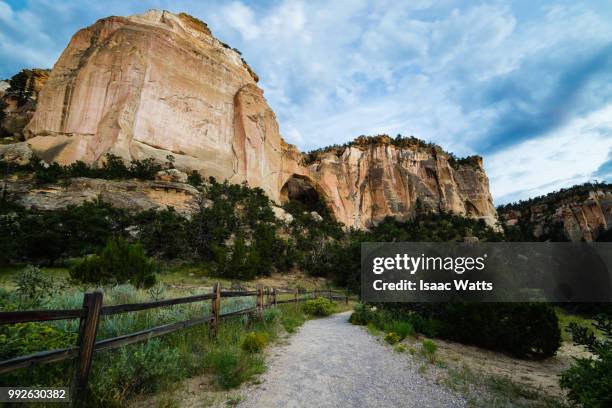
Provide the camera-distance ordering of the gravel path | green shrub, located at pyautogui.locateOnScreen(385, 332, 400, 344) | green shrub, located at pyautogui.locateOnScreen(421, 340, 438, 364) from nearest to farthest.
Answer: the gravel path → green shrub, located at pyautogui.locateOnScreen(421, 340, 438, 364) → green shrub, located at pyautogui.locateOnScreen(385, 332, 400, 344)

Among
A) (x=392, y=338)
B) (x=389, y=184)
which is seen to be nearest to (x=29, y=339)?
(x=392, y=338)

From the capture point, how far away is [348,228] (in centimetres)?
6381

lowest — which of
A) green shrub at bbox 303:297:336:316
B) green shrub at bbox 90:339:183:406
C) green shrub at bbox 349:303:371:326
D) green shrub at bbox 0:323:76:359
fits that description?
green shrub at bbox 303:297:336:316

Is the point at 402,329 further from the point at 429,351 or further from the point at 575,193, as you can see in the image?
the point at 575,193

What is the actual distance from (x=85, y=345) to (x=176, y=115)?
163 ft

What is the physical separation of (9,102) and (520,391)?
7564cm

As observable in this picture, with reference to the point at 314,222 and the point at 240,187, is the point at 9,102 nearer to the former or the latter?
the point at 240,187

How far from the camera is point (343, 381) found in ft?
15.4

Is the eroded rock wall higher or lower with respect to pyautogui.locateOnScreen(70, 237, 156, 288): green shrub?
higher

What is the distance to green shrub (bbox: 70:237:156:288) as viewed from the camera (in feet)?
50.0

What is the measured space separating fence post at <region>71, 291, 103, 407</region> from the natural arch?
2382 inches

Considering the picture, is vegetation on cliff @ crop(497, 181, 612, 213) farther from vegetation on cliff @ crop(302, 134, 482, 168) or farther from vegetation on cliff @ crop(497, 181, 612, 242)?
vegetation on cliff @ crop(302, 134, 482, 168)

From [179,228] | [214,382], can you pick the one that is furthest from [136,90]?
[214,382]

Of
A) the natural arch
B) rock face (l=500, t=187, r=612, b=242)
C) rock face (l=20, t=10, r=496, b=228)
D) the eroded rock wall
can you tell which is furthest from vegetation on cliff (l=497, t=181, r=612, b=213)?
the natural arch
